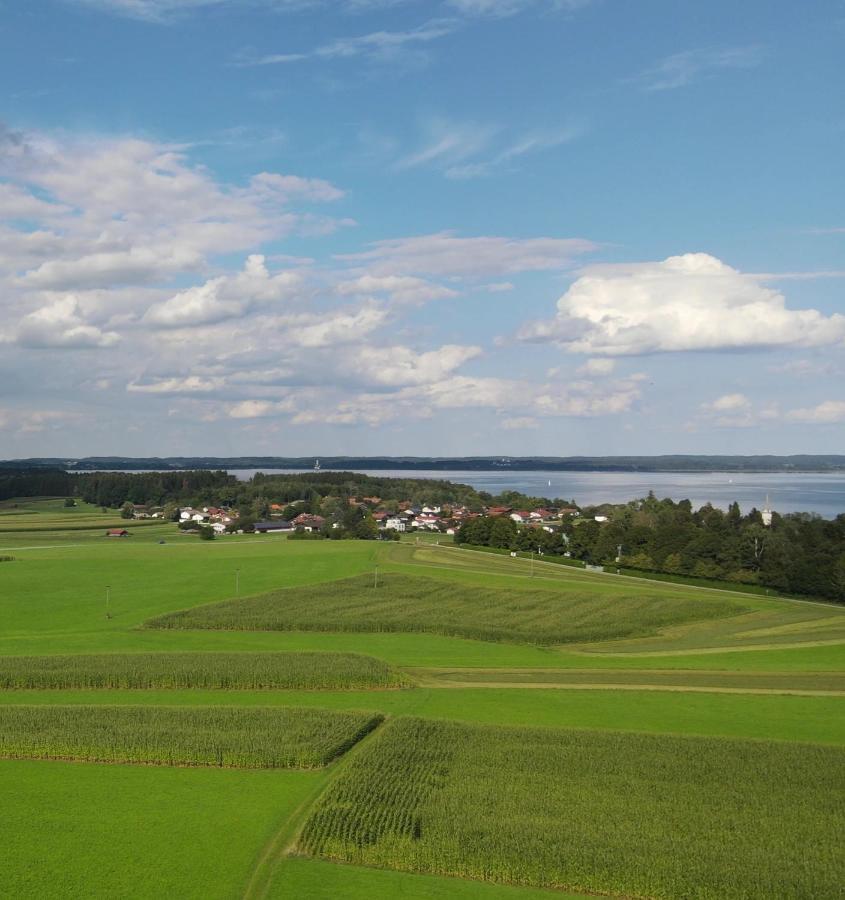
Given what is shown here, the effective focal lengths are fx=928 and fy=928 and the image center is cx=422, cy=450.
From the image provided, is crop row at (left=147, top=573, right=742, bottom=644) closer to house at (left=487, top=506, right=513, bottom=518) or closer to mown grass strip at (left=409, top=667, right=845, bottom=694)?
mown grass strip at (left=409, top=667, right=845, bottom=694)

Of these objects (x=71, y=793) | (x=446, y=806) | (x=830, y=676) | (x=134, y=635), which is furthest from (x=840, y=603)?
(x=71, y=793)

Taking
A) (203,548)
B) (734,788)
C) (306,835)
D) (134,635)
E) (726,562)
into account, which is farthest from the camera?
(203,548)

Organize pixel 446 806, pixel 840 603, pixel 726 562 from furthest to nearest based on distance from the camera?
pixel 726 562
pixel 840 603
pixel 446 806

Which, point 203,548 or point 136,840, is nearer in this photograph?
point 136,840

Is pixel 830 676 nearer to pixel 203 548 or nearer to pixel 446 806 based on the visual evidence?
pixel 446 806

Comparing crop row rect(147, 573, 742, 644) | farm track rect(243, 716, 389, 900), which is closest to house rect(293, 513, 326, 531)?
crop row rect(147, 573, 742, 644)

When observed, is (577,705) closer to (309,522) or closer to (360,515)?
(360,515)
